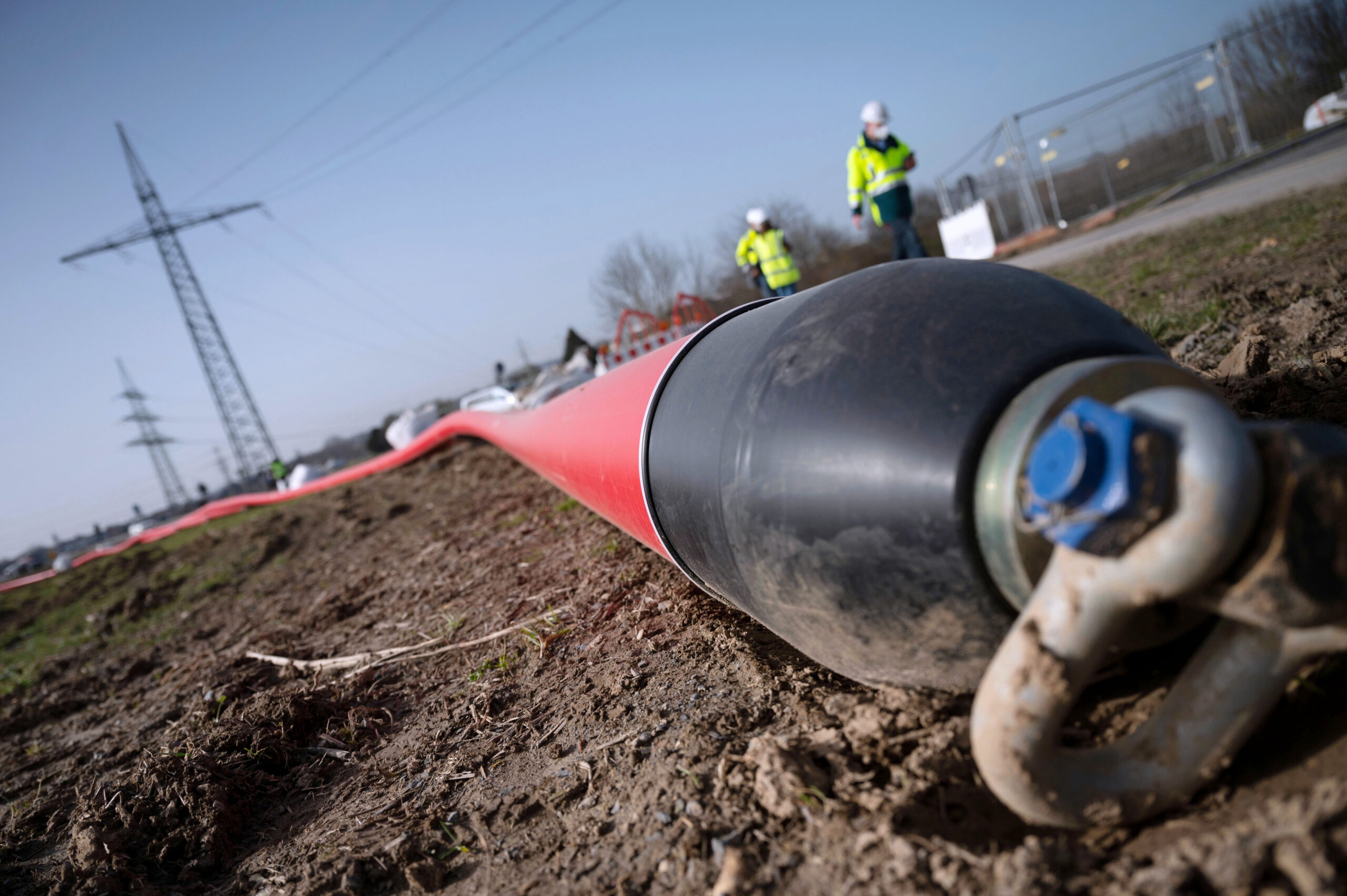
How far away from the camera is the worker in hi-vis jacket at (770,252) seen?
9.02 meters

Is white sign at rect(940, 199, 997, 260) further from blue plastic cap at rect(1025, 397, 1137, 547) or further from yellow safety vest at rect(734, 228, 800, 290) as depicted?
blue plastic cap at rect(1025, 397, 1137, 547)

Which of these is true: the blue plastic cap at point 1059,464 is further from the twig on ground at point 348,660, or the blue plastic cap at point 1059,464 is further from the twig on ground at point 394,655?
the twig on ground at point 348,660

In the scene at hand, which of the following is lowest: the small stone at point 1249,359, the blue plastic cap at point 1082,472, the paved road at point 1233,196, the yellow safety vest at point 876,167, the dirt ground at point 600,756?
the dirt ground at point 600,756

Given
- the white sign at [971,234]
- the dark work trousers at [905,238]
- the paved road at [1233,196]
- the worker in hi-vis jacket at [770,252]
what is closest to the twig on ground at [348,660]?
the dark work trousers at [905,238]

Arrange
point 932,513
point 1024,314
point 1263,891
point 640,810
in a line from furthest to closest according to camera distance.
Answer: point 640,810, point 1024,314, point 932,513, point 1263,891

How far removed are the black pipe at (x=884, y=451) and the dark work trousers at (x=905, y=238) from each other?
600 cm

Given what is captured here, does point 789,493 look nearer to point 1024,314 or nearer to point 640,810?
point 1024,314

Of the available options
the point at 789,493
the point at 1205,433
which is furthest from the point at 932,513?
the point at 1205,433

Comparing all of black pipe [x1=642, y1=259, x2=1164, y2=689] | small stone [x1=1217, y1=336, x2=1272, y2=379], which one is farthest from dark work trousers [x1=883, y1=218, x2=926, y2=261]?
black pipe [x1=642, y1=259, x2=1164, y2=689]

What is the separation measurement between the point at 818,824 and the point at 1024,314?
104 cm

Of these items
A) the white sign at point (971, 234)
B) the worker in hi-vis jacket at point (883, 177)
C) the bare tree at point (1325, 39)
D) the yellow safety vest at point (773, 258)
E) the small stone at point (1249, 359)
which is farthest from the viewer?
the bare tree at point (1325, 39)

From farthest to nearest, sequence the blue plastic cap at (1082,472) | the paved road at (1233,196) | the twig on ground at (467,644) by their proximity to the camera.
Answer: the paved road at (1233,196) → the twig on ground at (467,644) → the blue plastic cap at (1082,472)

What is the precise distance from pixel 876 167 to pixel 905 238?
0.76m

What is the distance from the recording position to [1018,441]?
3.79ft
